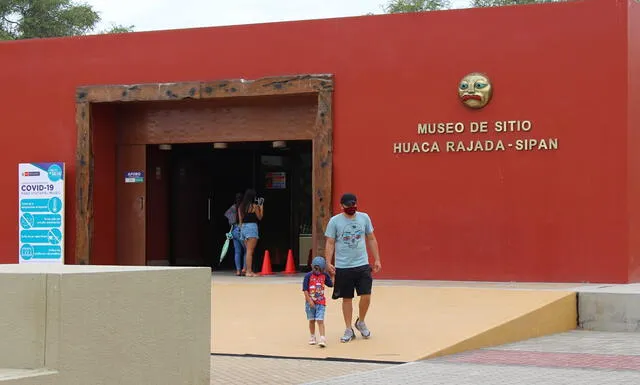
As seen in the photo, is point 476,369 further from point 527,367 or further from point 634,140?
point 634,140

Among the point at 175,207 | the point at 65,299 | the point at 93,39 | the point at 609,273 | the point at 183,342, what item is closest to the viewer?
the point at 65,299

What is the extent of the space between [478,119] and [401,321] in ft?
18.9

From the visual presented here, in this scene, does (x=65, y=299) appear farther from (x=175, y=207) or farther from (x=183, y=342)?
(x=175, y=207)

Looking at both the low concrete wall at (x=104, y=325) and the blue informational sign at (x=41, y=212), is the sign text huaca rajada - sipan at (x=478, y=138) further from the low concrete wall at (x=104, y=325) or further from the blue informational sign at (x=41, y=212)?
the low concrete wall at (x=104, y=325)

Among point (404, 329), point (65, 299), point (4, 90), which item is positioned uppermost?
point (4, 90)

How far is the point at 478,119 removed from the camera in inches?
707

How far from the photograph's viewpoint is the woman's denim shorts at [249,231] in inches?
790

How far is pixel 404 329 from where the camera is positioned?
1262 centimetres

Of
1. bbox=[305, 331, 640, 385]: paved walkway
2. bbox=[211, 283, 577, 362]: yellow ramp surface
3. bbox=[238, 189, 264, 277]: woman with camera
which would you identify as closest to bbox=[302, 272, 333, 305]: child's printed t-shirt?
bbox=[211, 283, 577, 362]: yellow ramp surface

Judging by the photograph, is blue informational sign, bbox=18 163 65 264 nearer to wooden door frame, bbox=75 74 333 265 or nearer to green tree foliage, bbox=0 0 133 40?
wooden door frame, bbox=75 74 333 265

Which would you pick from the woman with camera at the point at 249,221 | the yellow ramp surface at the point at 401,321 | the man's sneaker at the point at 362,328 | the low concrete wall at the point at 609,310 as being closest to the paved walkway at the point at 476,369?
the yellow ramp surface at the point at 401,321

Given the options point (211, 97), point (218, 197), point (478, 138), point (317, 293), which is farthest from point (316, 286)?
point (218, 197)

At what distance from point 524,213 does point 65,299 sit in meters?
11.3

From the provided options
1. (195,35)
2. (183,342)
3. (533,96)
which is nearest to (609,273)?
(533,96)
